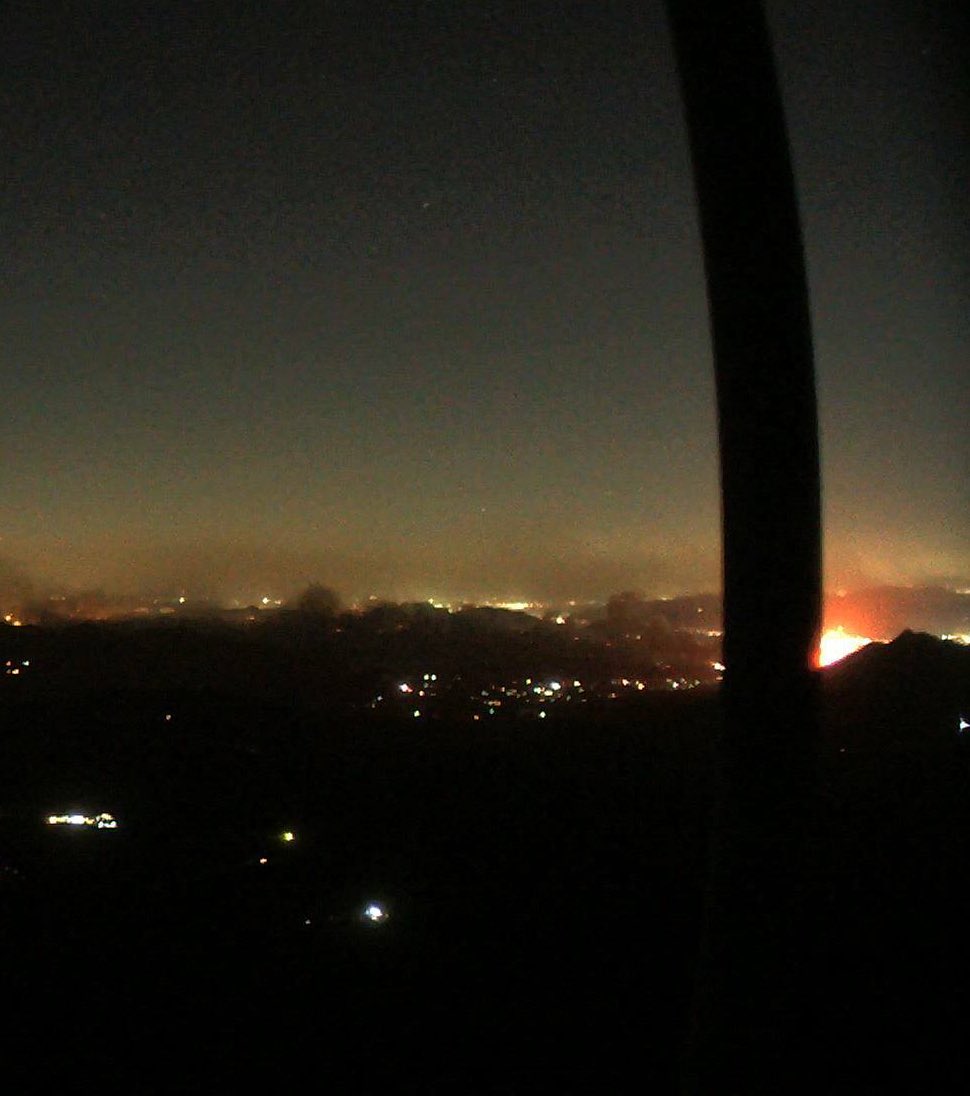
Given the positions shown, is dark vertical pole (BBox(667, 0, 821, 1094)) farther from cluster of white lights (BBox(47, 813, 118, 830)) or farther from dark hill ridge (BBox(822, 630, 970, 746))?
cluster of white lights (BBox(47, 813, 118, 830))

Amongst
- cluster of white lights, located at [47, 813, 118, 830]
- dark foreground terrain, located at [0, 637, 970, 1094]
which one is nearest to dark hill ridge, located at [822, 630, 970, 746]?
dark foreground terrain, located at [0, 637, 970, 1094]

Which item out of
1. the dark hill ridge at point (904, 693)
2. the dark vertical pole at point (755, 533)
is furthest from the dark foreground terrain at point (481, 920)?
the dark vertical pole at point (755, 533)

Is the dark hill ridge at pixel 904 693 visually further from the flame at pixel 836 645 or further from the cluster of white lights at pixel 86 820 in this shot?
the cluster of white lights at pixel 86 820

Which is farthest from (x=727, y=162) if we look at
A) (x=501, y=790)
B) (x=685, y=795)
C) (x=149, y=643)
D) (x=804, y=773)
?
(x=149, y=643)

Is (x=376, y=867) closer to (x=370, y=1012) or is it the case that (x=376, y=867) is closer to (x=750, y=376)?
(x=370, y=1012)

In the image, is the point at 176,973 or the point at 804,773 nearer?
the point at 804,773

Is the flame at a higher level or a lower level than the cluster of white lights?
higher
